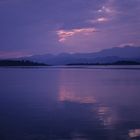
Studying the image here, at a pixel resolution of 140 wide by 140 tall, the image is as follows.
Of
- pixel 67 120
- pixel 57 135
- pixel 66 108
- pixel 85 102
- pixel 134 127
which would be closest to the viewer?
pixel 57 135

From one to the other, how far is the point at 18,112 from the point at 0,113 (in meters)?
0.82

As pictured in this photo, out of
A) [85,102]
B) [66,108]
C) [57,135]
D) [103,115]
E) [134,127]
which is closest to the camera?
[57,135]

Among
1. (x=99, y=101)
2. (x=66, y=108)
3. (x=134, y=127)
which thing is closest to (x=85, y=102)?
(x=99, y=101)

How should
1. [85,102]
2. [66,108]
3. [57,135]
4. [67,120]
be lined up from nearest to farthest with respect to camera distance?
[57,135] < [67,120] < [66,108] < [85,102]

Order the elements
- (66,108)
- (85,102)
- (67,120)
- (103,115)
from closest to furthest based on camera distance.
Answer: (67,120) → (103,115) → (66,108) → (85,102)

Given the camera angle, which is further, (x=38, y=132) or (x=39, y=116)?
(x=39, y=116)

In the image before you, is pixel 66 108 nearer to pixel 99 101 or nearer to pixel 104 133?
pixel 99 101

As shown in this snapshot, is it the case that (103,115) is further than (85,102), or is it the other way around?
(85,102)

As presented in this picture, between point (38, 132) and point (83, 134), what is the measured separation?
1.46m

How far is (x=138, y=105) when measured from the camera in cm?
1797

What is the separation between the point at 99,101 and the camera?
67.2 ft

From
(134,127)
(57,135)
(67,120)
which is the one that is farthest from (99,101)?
(57,135)

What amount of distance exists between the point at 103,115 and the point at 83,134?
12.3 feet

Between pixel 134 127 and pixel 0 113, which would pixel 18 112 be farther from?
pixel 134 127
